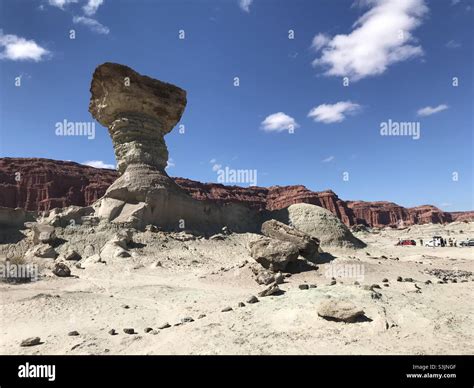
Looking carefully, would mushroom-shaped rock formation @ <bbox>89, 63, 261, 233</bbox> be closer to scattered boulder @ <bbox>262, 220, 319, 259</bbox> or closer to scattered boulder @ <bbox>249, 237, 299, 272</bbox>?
scattered boulder @ <bbox>262, 220, 319, 259</bbox>

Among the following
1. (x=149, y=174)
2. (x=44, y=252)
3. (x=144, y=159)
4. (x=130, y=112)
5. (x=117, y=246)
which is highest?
(x=130, y=112)

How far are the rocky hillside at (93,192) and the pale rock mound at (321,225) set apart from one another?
4169 centimetres

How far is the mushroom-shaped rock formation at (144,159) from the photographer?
20.2 meters

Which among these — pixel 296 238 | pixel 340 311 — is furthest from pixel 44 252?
pixel 340 311

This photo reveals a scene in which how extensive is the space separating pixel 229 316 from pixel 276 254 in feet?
16.8

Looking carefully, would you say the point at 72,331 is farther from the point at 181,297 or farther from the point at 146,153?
the point at 146,153

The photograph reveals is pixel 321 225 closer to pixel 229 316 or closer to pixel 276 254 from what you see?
pixel 276 254

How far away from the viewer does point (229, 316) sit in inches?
285

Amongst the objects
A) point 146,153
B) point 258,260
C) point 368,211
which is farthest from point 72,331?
point 368,211

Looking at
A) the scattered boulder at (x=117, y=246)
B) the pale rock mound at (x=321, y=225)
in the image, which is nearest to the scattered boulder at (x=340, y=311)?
the scattered boulder at (x=117, y=246)

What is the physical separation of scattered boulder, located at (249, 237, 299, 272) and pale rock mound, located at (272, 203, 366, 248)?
9.57 m

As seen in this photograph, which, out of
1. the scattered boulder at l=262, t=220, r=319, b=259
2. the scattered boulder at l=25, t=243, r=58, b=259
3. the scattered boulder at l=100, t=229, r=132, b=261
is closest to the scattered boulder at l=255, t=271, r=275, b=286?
the scattered boulder at l=262, t=220, r=319, b=259

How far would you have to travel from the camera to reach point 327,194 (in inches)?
4195

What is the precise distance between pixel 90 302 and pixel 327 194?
10232 cm
